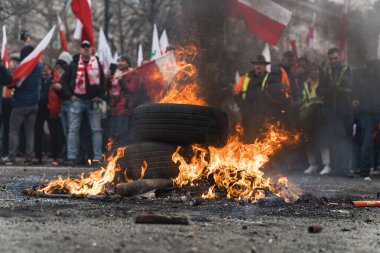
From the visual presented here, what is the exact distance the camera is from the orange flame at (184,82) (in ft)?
31.0

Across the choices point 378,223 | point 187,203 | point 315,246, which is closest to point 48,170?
point 187,203

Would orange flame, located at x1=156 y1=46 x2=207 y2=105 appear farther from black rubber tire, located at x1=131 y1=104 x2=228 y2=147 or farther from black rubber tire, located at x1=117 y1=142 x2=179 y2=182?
black rubber tire, located at x1=117 y1=142 x2=179 y2=182

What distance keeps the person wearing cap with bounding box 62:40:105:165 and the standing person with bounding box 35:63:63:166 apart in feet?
3.08

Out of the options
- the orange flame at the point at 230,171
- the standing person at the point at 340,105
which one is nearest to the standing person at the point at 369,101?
the standing person at the point at 340,105

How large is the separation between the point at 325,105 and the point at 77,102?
15.2ft

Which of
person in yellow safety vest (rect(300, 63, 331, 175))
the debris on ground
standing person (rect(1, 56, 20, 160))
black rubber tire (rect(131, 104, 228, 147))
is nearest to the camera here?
the debris on ground

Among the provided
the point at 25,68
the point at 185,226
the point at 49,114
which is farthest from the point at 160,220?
the point at 49,114

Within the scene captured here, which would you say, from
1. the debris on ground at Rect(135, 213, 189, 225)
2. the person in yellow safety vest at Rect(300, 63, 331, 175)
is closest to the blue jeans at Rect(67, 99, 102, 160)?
the person in yellow safety vest at Rect(300, 63, 331, 175)

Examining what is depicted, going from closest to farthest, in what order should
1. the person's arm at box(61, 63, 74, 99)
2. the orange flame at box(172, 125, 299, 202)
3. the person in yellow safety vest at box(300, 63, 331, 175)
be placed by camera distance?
the orange flame at box(172, 125, 299, 202) → the person in yellow safety vest at box(300, 63, 331, 175) → the person's arm at box(61, 63, 74, 99)

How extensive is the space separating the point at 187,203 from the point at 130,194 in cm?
71

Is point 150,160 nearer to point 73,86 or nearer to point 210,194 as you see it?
point 210,194

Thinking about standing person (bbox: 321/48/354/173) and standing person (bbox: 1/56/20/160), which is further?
standing person (bbox: 1/56/20/160)

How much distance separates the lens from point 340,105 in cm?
1221

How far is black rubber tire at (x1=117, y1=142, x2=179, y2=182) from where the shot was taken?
24.9 ft
